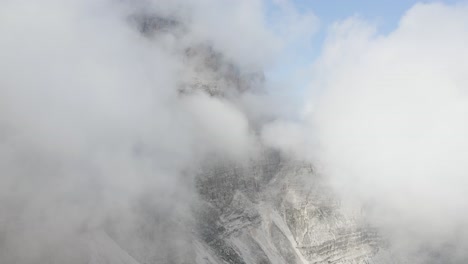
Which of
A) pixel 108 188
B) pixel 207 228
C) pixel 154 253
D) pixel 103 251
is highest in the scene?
pixel 207 228

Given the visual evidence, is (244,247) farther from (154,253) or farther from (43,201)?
(43,201)

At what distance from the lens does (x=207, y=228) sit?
190625 mm

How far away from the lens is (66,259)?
126 meters

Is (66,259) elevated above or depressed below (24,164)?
below

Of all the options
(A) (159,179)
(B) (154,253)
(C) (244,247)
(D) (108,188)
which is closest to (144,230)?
(B) (154,253)

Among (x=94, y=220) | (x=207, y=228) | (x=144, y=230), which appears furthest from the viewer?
(x=207, y=228)

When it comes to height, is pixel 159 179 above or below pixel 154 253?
above

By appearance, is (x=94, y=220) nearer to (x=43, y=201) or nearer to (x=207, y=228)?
(x=43, y=201)

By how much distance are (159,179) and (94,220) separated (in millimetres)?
47438

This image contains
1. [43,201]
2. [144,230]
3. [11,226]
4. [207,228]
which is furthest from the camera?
[207,228]

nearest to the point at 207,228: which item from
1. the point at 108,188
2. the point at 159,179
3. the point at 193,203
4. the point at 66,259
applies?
the point at 193,203

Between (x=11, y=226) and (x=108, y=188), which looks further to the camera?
(x=108, y=188)

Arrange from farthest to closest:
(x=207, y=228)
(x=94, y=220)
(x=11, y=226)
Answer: (x=207, y=228)
(x=94, y=220)
(x=11, y=226)

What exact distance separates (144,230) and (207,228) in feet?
113
